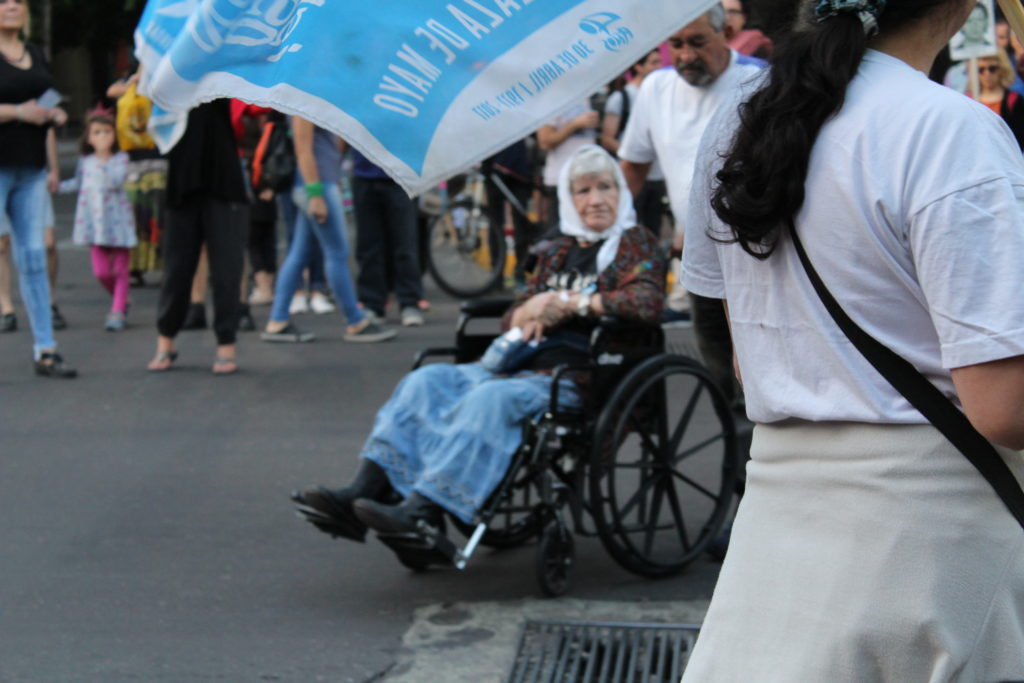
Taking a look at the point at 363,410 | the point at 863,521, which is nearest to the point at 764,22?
the point at 863,521

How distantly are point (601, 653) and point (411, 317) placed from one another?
633 cm

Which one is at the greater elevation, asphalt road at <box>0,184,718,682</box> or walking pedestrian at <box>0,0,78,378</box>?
walking pedestrian at <box>0,0,78,378</box>

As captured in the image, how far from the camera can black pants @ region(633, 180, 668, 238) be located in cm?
1083

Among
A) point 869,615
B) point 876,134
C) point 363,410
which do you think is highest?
point 876,134

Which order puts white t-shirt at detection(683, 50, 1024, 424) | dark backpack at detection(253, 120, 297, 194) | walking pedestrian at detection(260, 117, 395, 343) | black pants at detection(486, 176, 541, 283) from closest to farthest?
white t-shirt at detection(683, 50, 1024, 424)
walking pedestrian at detection(260, 117, 395, 343)
dark backpack at detection(253, 120, 297, 194)
black pants at detection(486, 176, 541, 283)

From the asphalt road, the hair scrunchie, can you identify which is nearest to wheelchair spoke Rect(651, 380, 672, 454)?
the asphalt road

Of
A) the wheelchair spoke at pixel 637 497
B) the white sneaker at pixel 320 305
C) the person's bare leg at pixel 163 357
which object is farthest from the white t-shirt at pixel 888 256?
the white sneaker at pixel 320 305

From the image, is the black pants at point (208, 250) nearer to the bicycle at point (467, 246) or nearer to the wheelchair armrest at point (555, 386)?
the bicycle at point (467, 246)

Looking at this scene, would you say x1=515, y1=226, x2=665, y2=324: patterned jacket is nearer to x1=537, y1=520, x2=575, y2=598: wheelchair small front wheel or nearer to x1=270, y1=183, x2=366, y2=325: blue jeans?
x1=537, y1=520, x2=575, y2=598: wheelchair small front wheel

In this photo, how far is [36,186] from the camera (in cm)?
865

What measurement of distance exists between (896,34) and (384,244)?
28.4 feet

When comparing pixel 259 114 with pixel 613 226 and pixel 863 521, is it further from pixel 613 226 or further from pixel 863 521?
pixel 863 521

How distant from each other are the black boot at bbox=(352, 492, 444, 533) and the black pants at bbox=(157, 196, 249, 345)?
3.97m

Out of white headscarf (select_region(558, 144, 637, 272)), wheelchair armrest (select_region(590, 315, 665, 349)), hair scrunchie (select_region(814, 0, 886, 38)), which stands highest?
hair scrunchie (select_region(814, 0, 886, 38))
